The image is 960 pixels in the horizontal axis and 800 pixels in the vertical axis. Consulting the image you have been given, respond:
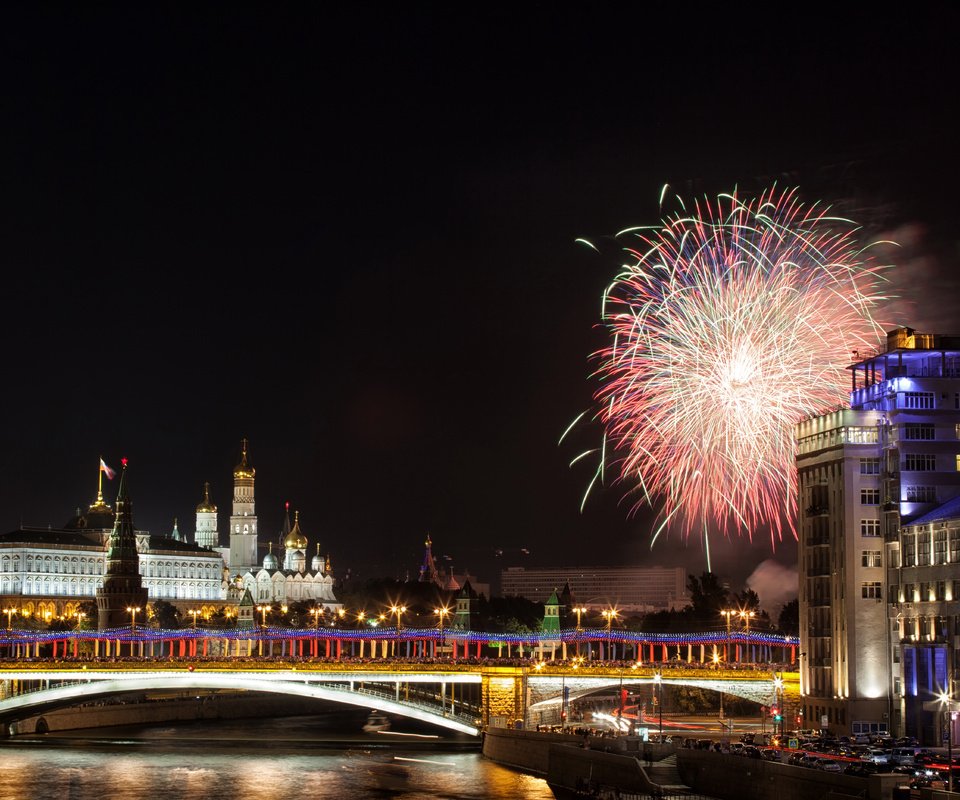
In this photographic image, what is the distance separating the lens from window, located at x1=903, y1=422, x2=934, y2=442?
260 feet

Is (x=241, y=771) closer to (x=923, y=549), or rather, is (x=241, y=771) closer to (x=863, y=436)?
(x=863, y=436)

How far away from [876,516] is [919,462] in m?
3.39

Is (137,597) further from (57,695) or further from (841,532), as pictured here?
(841,532)

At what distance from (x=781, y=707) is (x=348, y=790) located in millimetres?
24602

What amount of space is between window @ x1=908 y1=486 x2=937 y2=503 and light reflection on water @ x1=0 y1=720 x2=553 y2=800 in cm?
2214

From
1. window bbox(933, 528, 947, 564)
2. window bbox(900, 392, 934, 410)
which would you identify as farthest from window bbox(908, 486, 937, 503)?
window bbox(933, 528, 947, 564)

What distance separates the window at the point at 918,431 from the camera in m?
79.3

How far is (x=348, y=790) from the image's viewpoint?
76.9m

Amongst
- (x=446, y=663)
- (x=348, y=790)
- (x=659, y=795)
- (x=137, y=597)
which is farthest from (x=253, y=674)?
(x=137, y=597)

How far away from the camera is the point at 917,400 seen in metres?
80.1

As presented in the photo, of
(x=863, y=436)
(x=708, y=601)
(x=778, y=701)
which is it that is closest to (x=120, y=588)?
(x=708, y=601)

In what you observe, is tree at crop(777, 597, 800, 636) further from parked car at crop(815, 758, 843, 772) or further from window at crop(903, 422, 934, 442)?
parked car at crop(815, 758, 843, 772)

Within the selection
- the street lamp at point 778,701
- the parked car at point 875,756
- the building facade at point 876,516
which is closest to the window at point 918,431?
the building facade at point 876,516

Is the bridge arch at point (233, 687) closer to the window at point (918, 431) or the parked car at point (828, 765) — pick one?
the window at point (918, 431)
